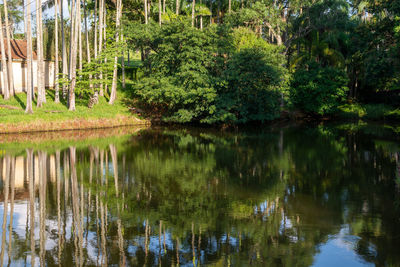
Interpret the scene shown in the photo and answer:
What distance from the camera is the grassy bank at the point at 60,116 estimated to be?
29.8 m

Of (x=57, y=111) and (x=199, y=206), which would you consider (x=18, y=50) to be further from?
(x=199, y=206)

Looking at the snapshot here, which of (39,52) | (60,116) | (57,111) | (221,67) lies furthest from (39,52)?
(221,67)

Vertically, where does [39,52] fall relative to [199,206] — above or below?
above

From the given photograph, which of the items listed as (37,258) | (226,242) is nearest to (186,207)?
(226,242)

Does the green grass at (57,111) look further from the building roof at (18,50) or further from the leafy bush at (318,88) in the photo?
the leafy bush at (318,88)

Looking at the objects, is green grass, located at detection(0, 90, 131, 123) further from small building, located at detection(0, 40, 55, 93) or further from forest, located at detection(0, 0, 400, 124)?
small building, located at detection(0, 40, 55, 93)

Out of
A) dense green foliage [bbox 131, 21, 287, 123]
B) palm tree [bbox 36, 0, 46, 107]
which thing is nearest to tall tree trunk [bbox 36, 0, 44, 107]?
palm tree [bbox 36, 0, 46, 107]

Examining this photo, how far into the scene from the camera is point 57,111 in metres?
33.3

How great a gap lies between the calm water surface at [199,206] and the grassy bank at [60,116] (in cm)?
686

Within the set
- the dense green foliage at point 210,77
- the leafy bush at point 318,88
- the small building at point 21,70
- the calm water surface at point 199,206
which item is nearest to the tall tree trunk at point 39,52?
the small building at point 21,70

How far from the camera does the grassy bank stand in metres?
29.8

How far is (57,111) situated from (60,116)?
1606 mm

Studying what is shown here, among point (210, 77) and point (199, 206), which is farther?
point (210, 77)

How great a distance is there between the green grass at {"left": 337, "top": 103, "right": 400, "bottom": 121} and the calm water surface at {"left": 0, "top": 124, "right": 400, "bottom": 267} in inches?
840
